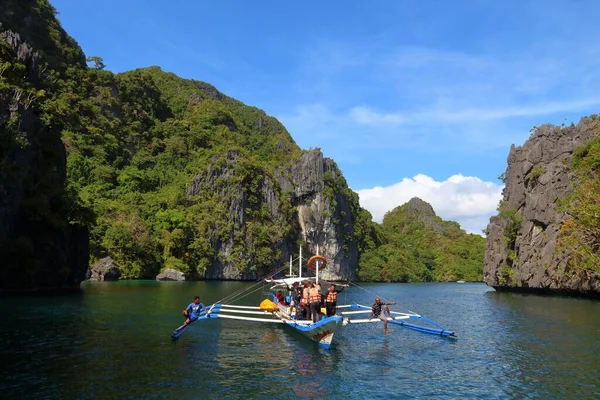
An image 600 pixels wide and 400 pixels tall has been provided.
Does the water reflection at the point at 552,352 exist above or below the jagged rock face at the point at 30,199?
below

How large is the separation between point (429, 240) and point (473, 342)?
160438 mm

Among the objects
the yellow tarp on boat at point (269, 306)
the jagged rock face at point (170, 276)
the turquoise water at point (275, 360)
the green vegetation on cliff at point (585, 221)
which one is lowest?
the turquoise water at point (275, 360)

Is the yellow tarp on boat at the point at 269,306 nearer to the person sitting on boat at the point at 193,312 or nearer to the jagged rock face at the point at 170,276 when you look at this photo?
the person sitting on boat at the point at 193,312

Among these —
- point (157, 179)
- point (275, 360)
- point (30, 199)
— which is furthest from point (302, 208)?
point (275, 360)

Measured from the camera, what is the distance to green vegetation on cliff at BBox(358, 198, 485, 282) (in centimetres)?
13512

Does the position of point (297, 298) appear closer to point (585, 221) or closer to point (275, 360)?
point (275, 360)

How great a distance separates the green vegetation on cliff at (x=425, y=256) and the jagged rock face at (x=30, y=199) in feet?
306

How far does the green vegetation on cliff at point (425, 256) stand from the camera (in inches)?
5320

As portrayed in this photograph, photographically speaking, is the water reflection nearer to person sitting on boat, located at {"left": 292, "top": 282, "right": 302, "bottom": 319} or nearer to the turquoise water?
the turquoise water

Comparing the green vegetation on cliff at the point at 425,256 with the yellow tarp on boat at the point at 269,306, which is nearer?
the yellow tarp on boat at the point at 269,306

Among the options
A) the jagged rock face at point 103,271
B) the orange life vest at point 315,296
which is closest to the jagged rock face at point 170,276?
the jagged rock face at point 103,271

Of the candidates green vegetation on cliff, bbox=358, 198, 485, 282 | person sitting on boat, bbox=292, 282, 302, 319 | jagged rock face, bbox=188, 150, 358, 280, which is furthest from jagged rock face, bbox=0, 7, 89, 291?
green vegetation on cliff, bbox=358, 198, 485, 282

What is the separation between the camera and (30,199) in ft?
145

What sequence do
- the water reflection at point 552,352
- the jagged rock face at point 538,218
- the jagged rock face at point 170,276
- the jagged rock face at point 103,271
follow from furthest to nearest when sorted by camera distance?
the jagged rock face at point 170,276
the jagged rock face at point 103,271
the jagged rock face at point 538,218
the water reflection at point 552,352
